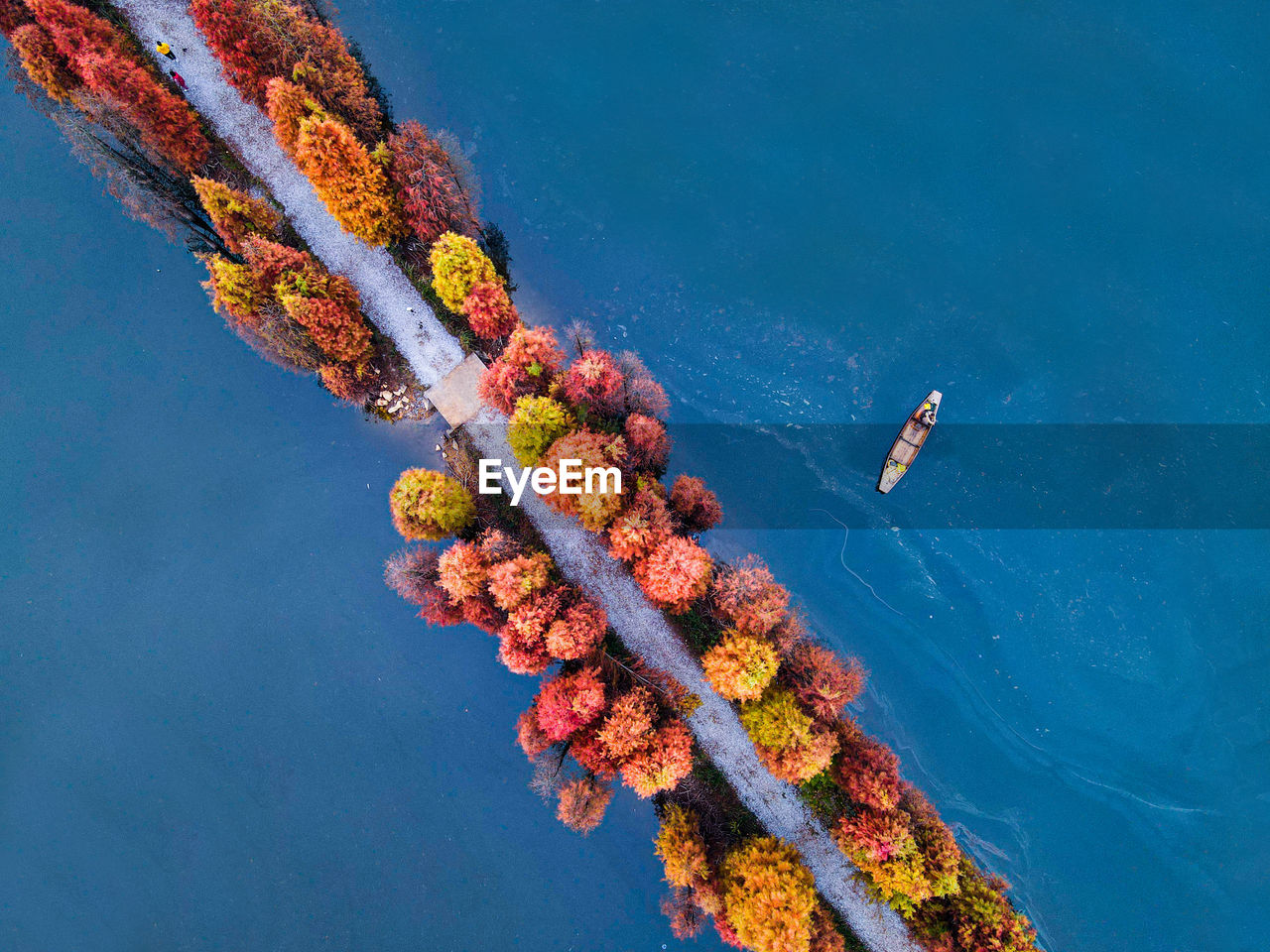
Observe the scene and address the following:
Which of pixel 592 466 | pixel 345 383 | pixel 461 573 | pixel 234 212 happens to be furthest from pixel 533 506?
pixel 234 212

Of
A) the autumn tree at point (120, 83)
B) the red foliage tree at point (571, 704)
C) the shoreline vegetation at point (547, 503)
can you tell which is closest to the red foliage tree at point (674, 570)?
the shoreline vegetation at point (547, 503)

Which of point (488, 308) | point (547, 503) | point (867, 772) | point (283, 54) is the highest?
point (283, 54)

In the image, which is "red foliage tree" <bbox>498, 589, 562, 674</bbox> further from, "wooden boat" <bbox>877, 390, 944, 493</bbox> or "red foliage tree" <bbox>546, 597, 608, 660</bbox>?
"wooden boat" <bbox>877, 390, 944, 493</bbox>

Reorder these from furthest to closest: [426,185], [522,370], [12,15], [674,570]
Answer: [12,15]
[426,185]
[522,370]
[674,570]

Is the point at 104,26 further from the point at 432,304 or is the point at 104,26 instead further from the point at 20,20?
the point at 432,304

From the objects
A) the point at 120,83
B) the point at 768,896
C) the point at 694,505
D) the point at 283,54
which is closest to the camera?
the point at 768,896

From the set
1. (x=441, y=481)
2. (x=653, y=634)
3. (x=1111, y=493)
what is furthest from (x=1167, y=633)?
(x=441, y=481)

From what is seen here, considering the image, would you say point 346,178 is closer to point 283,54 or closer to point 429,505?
point 283,54

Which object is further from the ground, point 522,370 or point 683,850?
point 522,370
